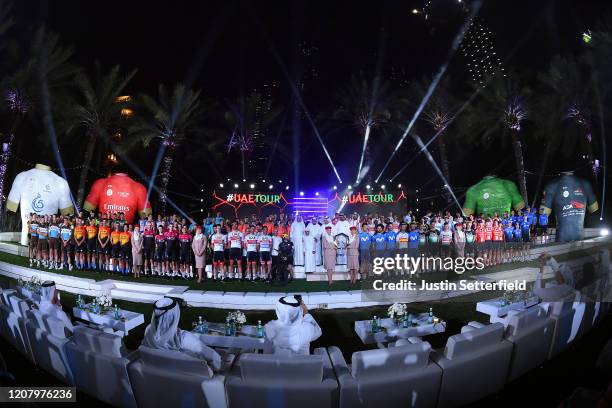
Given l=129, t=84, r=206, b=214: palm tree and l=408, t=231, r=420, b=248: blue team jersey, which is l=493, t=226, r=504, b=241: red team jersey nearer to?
l=408, t=231, r=420, b=248: blue team jersey

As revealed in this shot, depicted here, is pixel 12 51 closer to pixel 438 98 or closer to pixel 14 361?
pixel 14 361

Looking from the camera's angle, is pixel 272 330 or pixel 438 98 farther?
pixel 438 98

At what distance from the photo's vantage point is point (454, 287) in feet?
30.2

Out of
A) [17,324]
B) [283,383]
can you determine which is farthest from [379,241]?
[17,324]

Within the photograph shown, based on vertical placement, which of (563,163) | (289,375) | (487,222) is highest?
(563,163)

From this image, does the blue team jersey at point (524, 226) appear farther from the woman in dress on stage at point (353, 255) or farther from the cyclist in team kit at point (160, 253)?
the cyclist in team kit at point (160, 253)

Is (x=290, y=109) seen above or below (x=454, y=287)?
above

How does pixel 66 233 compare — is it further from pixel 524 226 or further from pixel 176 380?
pixel 524 226

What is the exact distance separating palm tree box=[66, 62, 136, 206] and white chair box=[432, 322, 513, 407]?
22.1 m

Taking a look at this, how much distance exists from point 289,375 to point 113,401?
2451 mm

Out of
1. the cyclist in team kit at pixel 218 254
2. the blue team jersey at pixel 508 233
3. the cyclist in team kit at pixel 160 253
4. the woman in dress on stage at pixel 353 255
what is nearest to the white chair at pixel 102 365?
the cyclist in team kit at pixel 218 254

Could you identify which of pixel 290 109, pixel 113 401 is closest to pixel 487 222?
pixel 113 401

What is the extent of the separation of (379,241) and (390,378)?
277 inches

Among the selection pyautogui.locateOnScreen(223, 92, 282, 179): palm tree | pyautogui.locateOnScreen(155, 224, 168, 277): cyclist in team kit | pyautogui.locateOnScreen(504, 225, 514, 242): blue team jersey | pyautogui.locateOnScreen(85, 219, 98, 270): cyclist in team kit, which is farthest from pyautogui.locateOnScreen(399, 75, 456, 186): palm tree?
pyautogui.locateOnScreen(85, 219, 98, 270): cyclist in team kit
